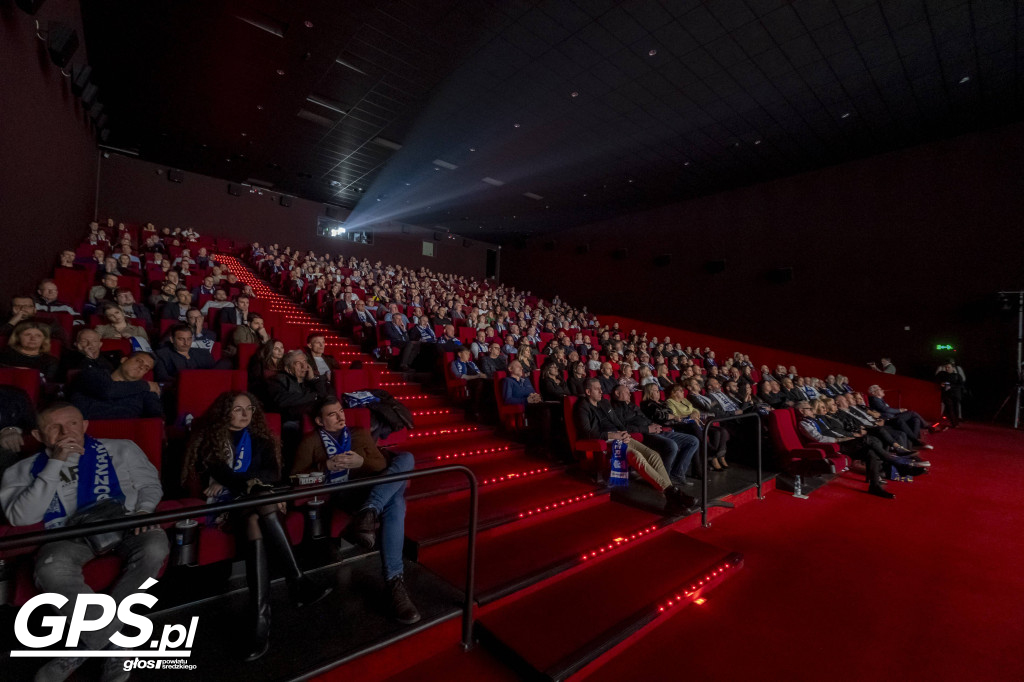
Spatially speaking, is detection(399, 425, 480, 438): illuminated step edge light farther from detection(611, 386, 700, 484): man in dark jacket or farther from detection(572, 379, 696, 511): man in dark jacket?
detection(611, 386, 700, 484): man in dark jacket

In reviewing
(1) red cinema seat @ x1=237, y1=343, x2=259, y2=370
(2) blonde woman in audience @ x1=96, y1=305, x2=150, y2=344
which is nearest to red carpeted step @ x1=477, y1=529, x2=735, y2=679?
(1) red cinema seat @ x1=237, y1=343, x2=259, y2=370

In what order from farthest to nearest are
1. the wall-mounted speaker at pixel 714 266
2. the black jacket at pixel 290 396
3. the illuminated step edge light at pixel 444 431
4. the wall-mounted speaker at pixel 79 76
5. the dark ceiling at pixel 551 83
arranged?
the wall-mounted speaker at pixel 714 266
the wall-mounted speaker at pixel 79 76
the dark ceiling at pixel 551 83
the illuminated step edge light at pixel 444 431
the black jacket at pixel 290 396

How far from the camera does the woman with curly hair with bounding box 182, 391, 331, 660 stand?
1.53m

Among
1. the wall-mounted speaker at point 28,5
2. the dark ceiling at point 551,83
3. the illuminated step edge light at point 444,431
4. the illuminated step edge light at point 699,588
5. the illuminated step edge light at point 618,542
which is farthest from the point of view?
the dark ceiling at point 551,83

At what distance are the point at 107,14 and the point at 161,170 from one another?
19.2 ft

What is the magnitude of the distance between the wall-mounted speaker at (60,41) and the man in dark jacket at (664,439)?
5.86 metres

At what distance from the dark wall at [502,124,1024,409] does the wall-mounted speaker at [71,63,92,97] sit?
1053 cm

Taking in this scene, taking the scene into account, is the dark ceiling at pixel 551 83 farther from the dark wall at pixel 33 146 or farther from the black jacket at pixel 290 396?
the black jacket at pixel 290 396

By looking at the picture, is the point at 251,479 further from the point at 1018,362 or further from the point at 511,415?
the point at 1018,362

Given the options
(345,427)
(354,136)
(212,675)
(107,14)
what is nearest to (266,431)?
(345,427)

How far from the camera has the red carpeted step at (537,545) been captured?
1950 mm

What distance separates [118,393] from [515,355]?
386cm

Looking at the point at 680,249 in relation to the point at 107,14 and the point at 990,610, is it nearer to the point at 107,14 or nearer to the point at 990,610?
the point at 990,610

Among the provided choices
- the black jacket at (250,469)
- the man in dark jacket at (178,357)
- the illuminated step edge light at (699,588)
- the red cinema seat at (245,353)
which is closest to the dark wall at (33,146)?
the man in dark jacket at (178,357)
